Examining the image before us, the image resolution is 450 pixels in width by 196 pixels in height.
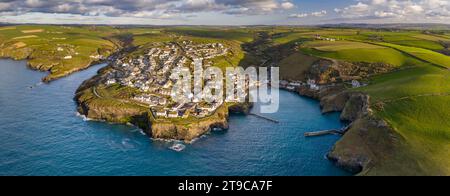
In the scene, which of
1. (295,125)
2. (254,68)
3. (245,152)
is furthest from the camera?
(254,68)

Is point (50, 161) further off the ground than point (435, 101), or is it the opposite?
point (435, 101)

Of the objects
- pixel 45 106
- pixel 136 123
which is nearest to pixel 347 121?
pixel 136 123

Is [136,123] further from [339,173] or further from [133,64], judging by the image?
[133,64]

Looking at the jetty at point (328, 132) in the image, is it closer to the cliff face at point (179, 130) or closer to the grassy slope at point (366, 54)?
the cliff face at point (179, 130)

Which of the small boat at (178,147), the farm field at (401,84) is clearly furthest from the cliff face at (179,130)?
the farm field at (401,84)

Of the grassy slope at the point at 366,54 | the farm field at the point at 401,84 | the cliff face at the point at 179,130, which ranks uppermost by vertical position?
the grassy slope at the point at 366,54

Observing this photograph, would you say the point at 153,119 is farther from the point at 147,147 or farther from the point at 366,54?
the point at 366,54

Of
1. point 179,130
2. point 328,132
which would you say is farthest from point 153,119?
point 328,132

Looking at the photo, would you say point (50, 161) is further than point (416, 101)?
No
